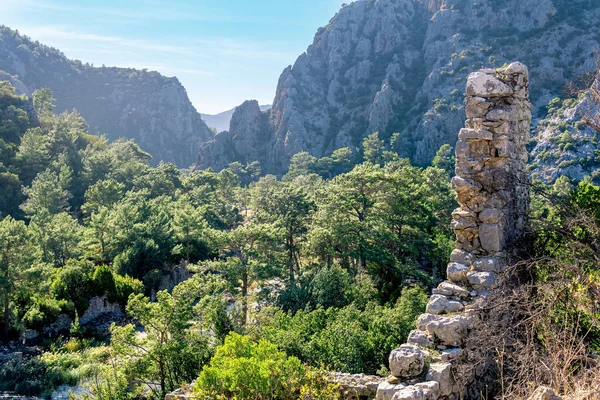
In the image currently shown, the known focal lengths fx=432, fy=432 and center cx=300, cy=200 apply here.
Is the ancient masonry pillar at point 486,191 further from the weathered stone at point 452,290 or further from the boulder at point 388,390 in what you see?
the boulder at point 388,390

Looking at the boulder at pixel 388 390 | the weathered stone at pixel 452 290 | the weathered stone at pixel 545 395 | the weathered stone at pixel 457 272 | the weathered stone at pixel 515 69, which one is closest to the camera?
the weathered stone at pixel 545 395

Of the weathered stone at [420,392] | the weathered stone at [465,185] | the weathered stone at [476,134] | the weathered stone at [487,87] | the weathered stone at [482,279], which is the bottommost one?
the weathered stone at [420,392]

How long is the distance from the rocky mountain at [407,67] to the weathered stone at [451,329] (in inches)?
2710

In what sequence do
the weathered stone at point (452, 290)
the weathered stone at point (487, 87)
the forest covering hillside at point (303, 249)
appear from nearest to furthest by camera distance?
the forest covering hillside at point (303, 249) < the weathered stone at point (452, 290) < the weathered stone at point (487, 87)

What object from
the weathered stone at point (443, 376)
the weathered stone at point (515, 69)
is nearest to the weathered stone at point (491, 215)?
the weathered stone at point (515, 69)

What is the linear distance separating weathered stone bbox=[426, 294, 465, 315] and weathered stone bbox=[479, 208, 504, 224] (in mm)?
1376

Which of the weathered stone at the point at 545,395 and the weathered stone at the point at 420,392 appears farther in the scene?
the weathered stone at the point at 420,392

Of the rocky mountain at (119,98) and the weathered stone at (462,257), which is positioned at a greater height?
the rocky mountain at (119,98)

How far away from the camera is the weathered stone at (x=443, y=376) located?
4773 mm

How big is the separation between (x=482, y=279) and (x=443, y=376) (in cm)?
168

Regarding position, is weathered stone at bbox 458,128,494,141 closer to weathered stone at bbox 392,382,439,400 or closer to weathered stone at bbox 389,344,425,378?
weathered stone at bbox 389,344,425,378

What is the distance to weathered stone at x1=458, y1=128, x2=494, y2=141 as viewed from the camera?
6.53 m

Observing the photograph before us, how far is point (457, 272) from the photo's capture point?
631 cm

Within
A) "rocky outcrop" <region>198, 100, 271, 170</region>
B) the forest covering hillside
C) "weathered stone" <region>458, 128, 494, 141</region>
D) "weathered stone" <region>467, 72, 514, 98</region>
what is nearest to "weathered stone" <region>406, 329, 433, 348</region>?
the forest covering hillside
